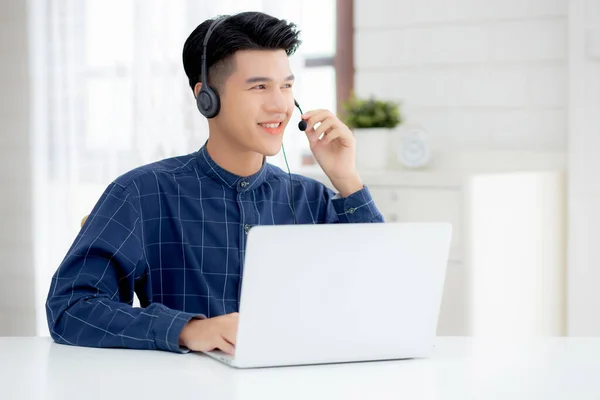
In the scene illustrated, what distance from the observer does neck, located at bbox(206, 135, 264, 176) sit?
1.76 m

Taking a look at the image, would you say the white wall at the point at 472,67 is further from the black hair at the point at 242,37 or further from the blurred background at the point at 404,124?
the black hair at the point at 242,37

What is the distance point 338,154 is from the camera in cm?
176

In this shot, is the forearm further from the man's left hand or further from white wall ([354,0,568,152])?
white wall ([354,0,568,152])

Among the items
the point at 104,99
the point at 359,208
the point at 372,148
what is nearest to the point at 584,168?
the point at 372,148

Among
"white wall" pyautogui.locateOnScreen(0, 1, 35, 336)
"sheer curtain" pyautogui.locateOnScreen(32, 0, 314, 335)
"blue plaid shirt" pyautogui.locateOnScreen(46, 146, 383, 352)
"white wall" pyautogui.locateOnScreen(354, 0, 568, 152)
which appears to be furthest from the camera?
"white wall" pyautogui.locateOnScreen(0, 1, 35, 336)

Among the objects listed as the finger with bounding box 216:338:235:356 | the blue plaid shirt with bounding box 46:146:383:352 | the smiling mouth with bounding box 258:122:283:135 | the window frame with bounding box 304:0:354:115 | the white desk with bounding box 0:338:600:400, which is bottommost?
the white desk with bounding box 0:338:600:400

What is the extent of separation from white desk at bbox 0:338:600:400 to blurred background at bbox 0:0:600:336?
53.8 inches

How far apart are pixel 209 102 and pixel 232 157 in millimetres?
115

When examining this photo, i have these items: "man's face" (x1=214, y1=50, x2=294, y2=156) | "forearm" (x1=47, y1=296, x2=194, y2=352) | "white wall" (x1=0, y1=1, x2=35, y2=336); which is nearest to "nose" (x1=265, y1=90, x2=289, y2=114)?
"man's face" (x1=214, y1=50, x2=294, y2=156)

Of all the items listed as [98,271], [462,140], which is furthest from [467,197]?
[98,271]

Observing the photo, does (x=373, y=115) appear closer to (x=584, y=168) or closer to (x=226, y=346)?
(x=584, y=168)

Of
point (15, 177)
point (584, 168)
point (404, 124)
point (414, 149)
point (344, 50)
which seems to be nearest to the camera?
point (584, 168)

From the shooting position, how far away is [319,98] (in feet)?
12.1

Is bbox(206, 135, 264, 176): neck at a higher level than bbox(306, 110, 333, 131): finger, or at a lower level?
lower
